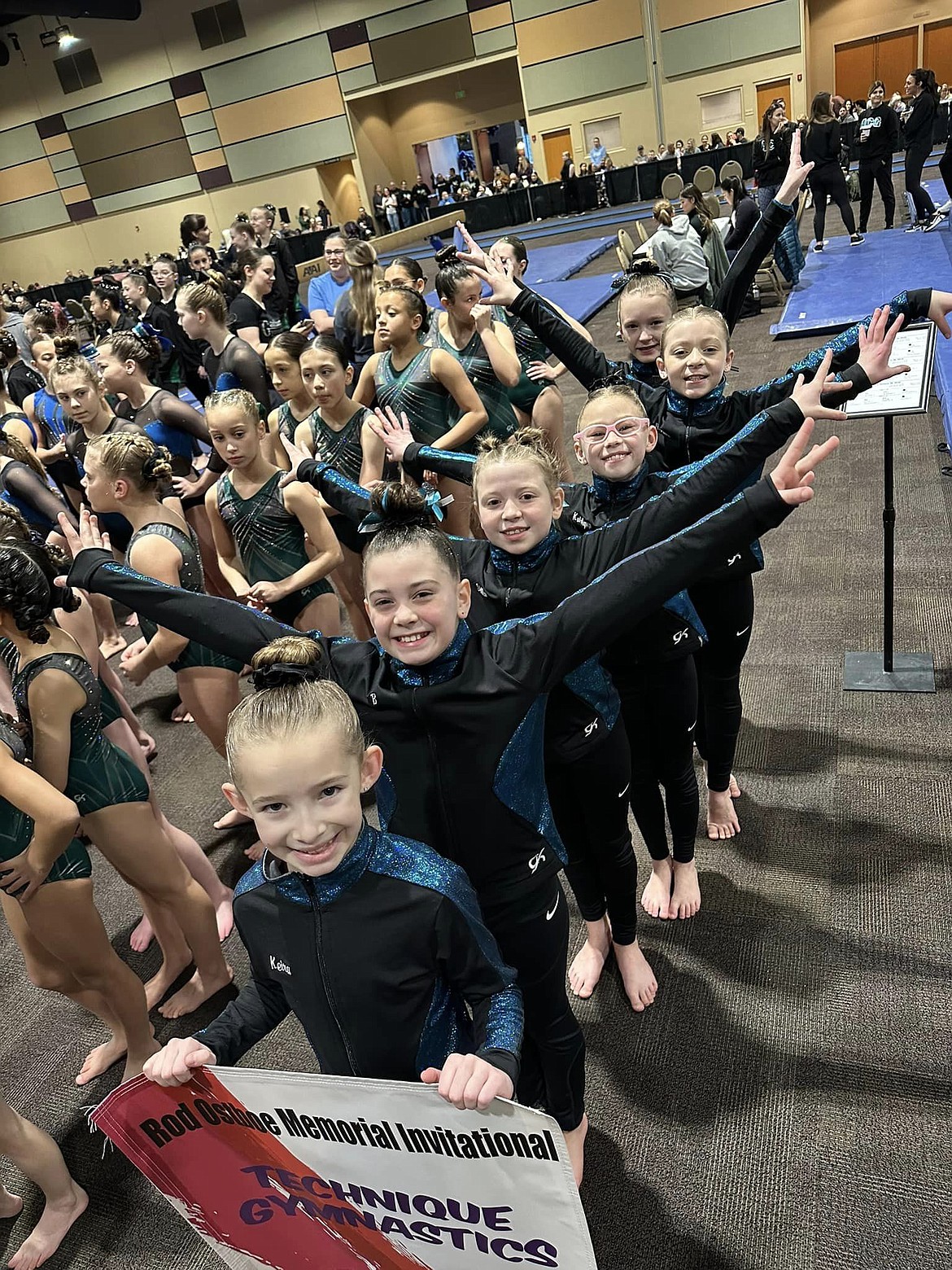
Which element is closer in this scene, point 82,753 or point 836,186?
point 82,753

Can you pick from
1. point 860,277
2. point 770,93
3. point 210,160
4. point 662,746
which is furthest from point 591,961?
point 210,160

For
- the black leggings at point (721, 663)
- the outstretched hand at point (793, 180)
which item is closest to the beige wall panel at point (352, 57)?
the outstretched hand at point (793, 180)

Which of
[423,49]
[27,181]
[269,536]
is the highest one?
[423,49]

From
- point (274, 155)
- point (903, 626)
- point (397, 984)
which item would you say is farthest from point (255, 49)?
point (397, 984)

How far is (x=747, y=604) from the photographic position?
8.55 ft

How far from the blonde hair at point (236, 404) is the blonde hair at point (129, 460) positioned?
279 millimetres

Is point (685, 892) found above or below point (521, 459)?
below

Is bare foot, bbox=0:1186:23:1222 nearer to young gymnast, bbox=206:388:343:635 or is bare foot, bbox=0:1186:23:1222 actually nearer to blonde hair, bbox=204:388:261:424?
young gymnast, bbox=206:388:343:635

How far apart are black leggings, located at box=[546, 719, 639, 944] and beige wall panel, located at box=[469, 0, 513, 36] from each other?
24782 millimetres

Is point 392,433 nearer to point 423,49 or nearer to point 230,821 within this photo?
point 230,821

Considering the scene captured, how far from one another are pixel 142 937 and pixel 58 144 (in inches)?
1188

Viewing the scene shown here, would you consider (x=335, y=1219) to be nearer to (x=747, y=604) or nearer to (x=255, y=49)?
(x=747, y=604)

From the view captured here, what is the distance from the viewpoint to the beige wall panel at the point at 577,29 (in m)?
20.3

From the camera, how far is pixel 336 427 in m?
3.68
